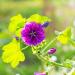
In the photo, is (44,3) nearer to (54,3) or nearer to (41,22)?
(54,3)

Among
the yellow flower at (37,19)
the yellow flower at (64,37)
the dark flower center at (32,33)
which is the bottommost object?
the yellow flower at (64,37)

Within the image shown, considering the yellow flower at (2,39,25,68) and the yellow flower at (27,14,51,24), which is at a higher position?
the yellow flower at (27,14,51,24)

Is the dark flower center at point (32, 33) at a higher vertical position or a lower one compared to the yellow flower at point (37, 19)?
lower

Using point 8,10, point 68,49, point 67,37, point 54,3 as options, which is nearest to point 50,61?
point 67,37

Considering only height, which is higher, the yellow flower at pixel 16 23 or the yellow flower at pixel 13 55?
the yellow flower at pixel 16 23

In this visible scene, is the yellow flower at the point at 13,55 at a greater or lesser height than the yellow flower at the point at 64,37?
lesser

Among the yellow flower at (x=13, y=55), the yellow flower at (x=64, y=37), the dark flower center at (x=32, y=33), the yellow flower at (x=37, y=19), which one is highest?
the yellow flower at (x=37, y=19)

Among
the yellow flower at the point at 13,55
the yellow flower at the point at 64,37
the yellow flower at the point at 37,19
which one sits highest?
the yellow flower at the point at 37,19

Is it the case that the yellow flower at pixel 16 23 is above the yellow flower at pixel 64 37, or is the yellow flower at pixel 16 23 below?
above
